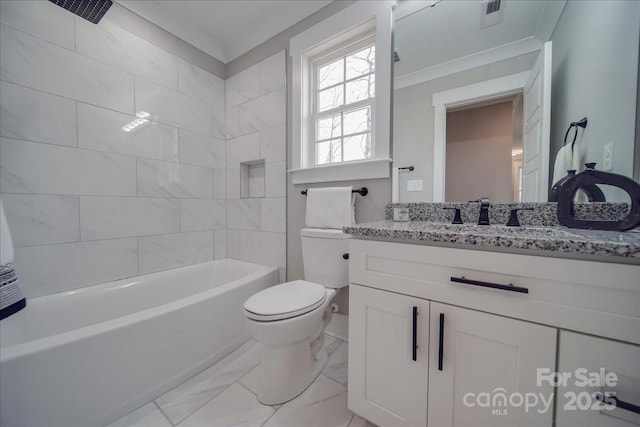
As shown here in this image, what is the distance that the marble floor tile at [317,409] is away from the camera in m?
1.00

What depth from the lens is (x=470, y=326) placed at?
0.69 metres

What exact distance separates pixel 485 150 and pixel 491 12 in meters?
0.69

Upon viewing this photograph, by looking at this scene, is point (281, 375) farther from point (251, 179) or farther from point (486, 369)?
point (251, 179)

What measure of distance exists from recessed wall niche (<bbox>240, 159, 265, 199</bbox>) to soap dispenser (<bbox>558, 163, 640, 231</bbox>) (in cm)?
191

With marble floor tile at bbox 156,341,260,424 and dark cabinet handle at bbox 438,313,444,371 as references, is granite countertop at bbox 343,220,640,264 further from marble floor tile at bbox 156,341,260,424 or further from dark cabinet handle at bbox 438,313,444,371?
marble floor tile at bbox 156,341,260,424

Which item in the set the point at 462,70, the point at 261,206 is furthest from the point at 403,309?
the point at 261,206

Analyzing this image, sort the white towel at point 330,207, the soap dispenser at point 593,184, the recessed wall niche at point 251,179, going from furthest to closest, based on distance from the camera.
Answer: the recessed wall niche at point 251,179 → the white towel at point 330,207 → the soap dispenser at point 593,184

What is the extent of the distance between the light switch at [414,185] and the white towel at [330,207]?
357 mm

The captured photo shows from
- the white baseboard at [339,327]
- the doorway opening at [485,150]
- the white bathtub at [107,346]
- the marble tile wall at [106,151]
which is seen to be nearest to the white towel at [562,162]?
the doorway opening at [485,150]

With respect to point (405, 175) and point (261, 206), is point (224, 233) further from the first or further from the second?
point (405, 175)

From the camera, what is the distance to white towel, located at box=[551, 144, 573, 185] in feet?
3.12

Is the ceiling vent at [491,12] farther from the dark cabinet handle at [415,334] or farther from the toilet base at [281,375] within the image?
the toilet base at [281,375]

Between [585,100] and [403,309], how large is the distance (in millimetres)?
1104

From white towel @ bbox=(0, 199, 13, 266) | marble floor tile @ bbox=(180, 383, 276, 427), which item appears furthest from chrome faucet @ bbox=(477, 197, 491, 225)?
white towel @ bbox=(0, 199, 13, 266)
